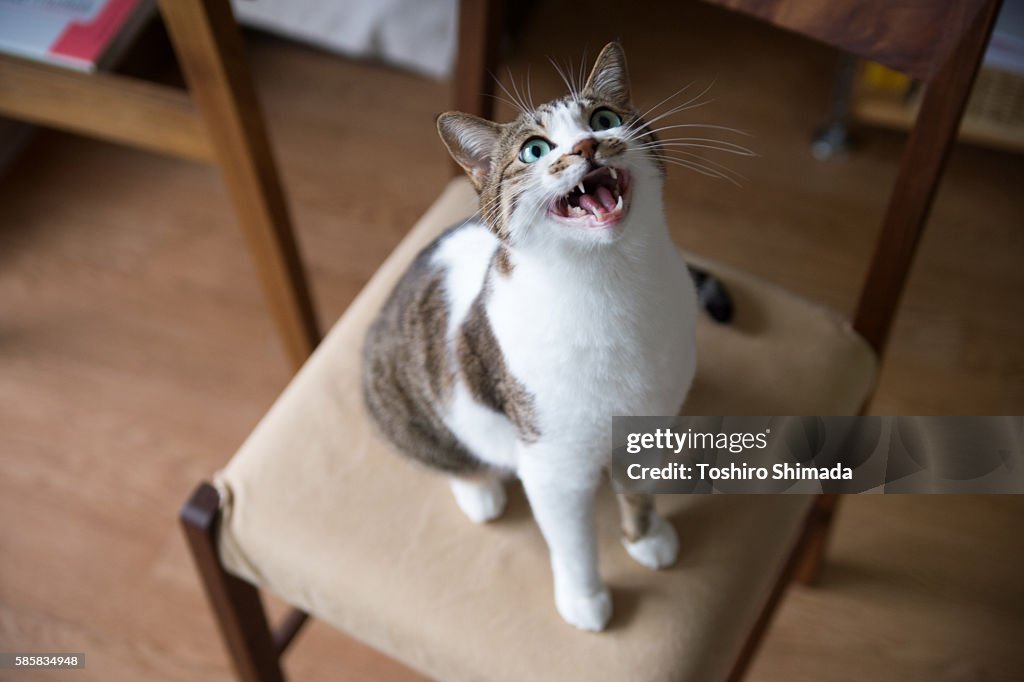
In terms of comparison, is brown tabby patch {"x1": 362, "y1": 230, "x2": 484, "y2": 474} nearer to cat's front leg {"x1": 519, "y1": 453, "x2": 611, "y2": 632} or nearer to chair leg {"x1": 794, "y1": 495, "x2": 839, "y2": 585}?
cat's front leg {"x1": 519, "y1": 453, "x2": 611, "y2": 632}

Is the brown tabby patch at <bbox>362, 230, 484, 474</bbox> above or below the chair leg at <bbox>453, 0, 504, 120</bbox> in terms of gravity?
below

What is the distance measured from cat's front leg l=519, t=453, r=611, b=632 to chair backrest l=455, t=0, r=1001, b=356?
35cm

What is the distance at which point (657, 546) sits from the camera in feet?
2.67

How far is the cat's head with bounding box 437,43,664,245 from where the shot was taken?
0.58 m

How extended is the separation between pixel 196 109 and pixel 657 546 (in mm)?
653

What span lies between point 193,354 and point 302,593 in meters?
0.79

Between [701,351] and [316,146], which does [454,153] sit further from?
[316,146]

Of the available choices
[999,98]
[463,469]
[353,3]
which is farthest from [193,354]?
[999,98]

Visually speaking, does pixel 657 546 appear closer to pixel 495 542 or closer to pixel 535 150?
pixel 495 542

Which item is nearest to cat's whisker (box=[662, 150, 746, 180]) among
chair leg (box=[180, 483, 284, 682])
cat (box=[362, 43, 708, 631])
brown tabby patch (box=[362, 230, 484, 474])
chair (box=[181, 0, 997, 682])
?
cat (box=[362, 43, 708, 631])

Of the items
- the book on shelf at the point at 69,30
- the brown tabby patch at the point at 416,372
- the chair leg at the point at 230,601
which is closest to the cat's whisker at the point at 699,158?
the brown tabby patch at the point at 416,372

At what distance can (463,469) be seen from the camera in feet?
2.81
